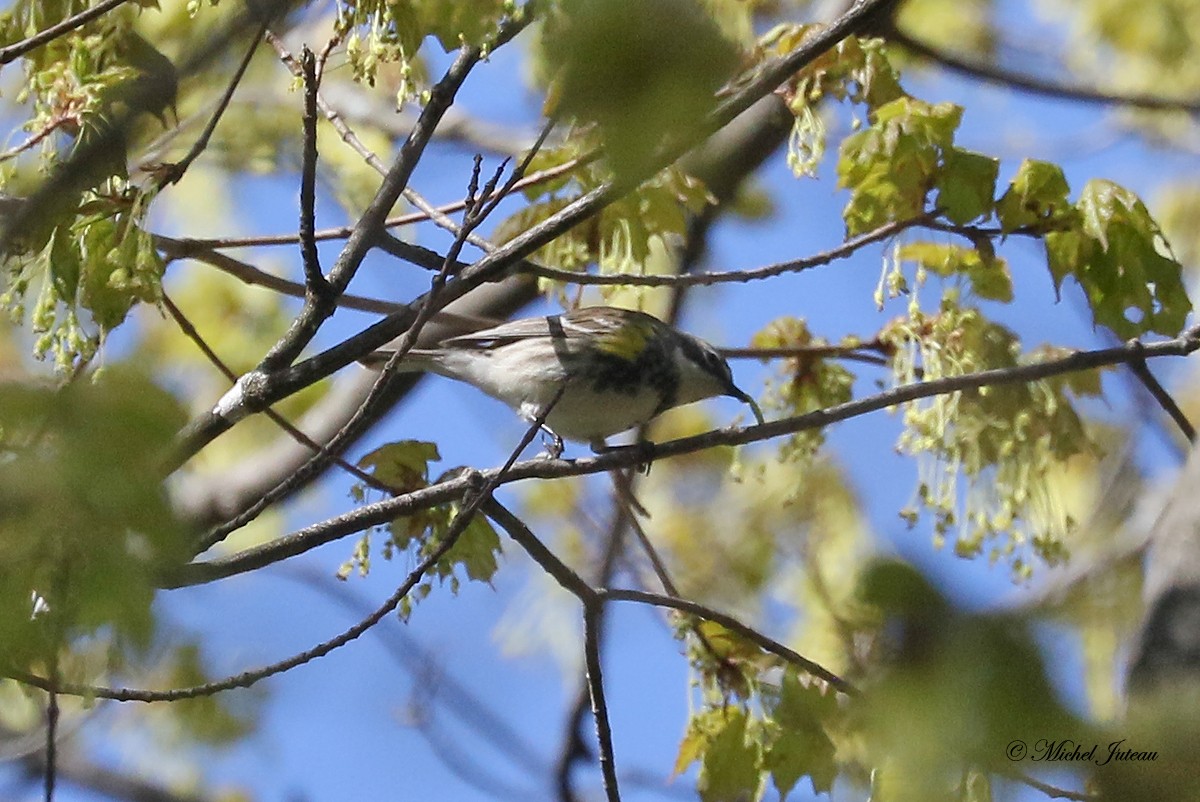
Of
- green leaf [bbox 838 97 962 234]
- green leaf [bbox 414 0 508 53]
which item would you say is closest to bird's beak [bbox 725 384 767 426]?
green leaf [bbox 838 97 962 234]

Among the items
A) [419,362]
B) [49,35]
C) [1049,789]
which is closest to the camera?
[1049,789]

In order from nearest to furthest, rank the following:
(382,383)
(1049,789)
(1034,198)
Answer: (1049,789) < (382,383) < (1034,198)

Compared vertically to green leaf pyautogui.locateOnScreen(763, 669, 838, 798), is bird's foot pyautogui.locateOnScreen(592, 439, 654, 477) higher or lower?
higher

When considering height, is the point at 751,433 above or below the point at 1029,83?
below

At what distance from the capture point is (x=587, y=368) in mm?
4828

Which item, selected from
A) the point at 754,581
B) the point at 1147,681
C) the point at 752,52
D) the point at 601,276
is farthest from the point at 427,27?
the point at 754,581

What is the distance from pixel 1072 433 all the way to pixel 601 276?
178 centimetres

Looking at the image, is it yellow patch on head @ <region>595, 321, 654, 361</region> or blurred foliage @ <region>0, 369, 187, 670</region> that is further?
yellow patch on head @ <region>595, 321, 654, 361</region>

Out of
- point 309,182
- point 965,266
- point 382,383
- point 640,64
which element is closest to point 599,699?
point 382,383

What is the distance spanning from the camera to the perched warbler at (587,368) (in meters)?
4.80

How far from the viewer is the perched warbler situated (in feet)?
15.8

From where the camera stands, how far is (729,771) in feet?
11.7

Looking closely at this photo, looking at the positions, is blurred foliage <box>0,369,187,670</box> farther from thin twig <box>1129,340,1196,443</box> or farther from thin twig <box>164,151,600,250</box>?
thin twig <box>1129,340,1196,443</box>

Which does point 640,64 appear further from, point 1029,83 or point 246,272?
point 1029,83
